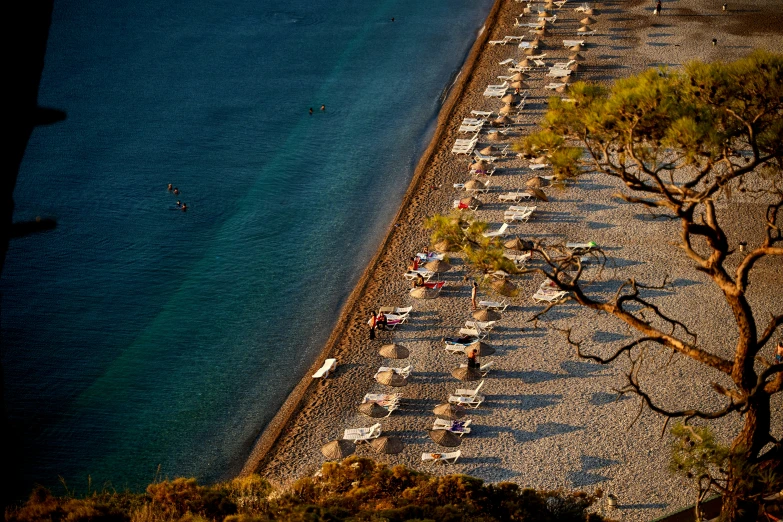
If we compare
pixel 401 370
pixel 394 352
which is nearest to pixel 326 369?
pixel 394 352

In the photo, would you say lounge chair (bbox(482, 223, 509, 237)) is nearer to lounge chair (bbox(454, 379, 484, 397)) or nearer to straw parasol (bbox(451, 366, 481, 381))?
straw parasol (bbox(451, 366, 481, 381))

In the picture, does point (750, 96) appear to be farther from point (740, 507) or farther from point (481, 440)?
point (481, 440)

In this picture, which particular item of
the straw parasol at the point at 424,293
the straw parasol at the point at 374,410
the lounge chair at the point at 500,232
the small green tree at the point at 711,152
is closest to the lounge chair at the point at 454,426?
the straw parasol at the point at 374,410

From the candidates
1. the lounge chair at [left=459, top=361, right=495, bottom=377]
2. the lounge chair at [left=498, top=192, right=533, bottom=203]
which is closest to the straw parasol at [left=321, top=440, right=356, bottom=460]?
the lounge chair at [left=459, top=361, right=495, bottom=377]

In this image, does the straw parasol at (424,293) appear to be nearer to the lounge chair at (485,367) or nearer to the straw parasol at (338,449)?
the lounge chair at (485,367)

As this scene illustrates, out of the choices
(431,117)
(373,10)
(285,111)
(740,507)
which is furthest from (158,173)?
(740,507)

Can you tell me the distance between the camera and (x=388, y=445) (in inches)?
752

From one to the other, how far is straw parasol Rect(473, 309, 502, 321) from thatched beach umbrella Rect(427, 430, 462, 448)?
4.95 m

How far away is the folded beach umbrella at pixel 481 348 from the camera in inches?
869

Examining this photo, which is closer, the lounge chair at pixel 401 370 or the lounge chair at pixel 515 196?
the lounge chair at pixel 401 370

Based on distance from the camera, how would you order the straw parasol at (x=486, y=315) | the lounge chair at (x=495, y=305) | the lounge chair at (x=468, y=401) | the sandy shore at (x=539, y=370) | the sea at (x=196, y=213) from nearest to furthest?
the sandy shore at (x=539, y=370) → the lounge chair at (x=468, y=401) → the sea at (x=196, y=213) → the straw parasol at (x=486, y=315) → the lounge chair at (x=495, y=305)

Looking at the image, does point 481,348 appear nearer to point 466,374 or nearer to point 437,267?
point 466,374

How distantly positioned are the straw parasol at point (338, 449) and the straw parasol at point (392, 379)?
7.48 feet

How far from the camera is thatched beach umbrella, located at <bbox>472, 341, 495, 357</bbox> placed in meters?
22.1
